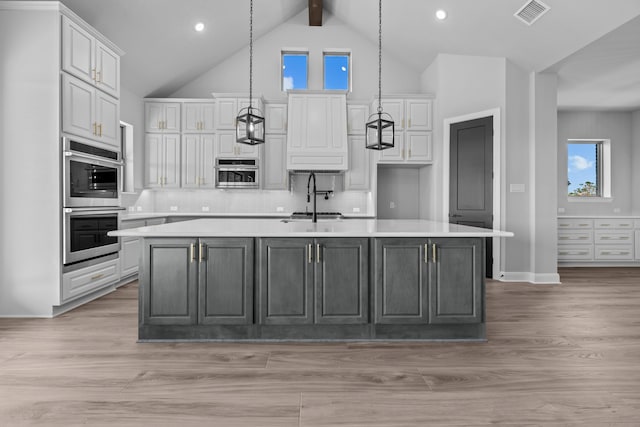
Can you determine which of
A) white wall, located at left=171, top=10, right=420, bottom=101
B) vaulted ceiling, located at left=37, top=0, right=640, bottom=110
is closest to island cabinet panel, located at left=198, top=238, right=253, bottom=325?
vaulted ceiling, located at left=37, top=0, right=640, bottom=110

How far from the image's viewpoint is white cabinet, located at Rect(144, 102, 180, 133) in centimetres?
628

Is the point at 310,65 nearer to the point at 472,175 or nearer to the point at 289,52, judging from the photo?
the point at 289,52

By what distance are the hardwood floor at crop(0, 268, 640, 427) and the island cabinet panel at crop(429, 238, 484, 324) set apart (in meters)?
0.22

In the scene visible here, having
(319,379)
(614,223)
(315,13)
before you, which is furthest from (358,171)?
(319,379)

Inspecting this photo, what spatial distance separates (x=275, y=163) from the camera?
20.8 feet

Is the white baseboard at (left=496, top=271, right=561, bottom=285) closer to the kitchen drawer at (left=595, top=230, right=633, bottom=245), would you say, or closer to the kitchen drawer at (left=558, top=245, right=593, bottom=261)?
the kitchen drawer at (left=558, top=245, right=593, bottom=261)

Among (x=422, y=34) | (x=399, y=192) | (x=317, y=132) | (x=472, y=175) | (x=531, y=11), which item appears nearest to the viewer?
(x=531, y=11)

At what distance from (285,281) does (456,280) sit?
1.21 m

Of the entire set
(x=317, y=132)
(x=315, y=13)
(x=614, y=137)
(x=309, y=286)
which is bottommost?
(x=309, y=286)

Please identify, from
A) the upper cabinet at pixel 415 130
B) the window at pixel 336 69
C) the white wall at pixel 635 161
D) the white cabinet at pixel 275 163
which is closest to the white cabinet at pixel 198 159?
the white cabinet at pixel 275 163

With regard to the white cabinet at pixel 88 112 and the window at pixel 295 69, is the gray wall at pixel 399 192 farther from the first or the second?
the white cabinet at pixel 88 112

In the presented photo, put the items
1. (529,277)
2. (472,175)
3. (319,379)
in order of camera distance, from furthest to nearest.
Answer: (472,175) < (529,277) < (319,379)

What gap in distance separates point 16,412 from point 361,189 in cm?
516

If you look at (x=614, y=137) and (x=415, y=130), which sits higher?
(x=614, y=137)
